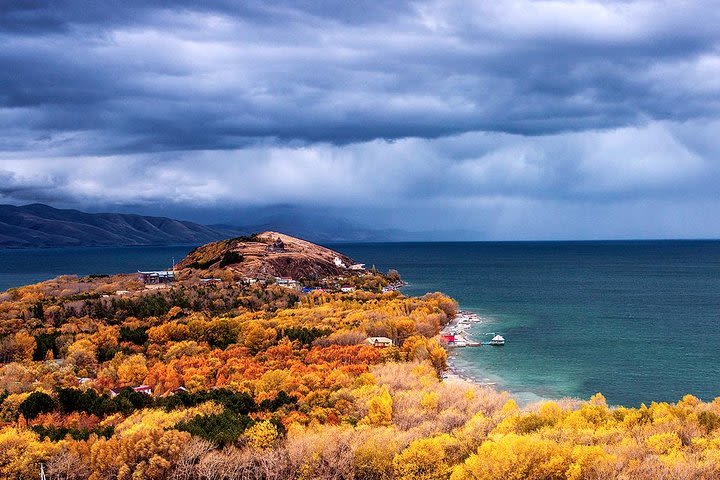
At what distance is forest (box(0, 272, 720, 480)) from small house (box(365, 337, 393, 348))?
120 cm

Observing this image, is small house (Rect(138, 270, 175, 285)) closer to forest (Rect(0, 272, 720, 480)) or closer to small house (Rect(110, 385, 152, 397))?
forest (Rect(0, 272, 720, 480))

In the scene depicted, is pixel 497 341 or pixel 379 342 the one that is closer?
pixel 379 342

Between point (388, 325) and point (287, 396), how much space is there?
28106 mm

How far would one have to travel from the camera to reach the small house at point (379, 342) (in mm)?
62147

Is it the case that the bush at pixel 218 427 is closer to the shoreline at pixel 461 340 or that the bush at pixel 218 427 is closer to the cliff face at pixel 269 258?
the shoreline at pixel 461 340

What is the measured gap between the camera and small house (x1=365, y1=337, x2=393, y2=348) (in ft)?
204

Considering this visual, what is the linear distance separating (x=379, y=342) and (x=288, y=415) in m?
26.6

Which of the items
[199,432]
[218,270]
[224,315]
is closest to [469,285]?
[218,270]

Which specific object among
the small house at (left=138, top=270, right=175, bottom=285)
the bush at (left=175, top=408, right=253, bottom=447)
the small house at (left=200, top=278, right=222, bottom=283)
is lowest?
the small house at (left=138, top=270, right=175, bottom=285)

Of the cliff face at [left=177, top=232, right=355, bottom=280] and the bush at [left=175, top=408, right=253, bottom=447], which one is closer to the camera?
the bush at [left=175, top=408, right=253, bottom=447]

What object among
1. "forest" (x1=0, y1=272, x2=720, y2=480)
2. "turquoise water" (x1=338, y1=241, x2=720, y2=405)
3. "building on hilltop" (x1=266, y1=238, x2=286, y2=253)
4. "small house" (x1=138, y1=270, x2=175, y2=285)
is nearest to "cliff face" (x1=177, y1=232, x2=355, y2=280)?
"building on hilltop" (x1=266, y1=238, x2=286, y2=253)

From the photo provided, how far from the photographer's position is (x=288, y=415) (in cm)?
3806

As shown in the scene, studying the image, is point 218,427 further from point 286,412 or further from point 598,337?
point 598,337

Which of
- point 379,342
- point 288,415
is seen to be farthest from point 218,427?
point 379,342
